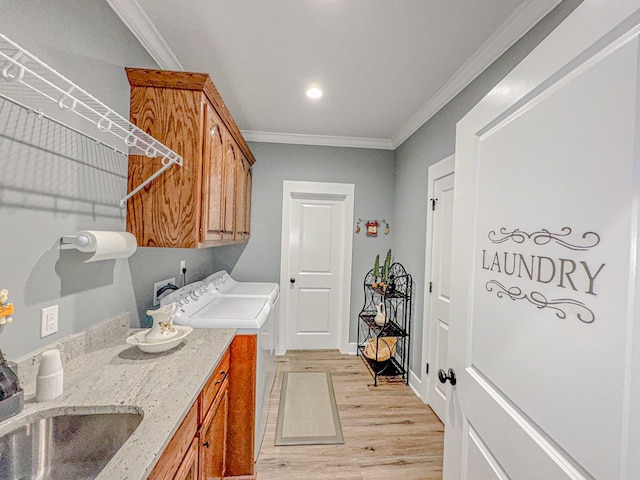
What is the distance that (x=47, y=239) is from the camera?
114cm

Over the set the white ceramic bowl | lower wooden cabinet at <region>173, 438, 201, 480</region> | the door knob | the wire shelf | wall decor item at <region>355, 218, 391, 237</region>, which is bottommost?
lower wooden cabinet at <region>173, 438, 201, 480</region>

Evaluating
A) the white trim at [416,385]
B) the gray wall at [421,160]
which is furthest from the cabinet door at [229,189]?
the white trim at [416,385]

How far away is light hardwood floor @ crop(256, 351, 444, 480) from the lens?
5.92ft

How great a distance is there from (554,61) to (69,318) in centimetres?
189

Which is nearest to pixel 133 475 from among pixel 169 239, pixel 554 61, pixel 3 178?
pixel 3 178

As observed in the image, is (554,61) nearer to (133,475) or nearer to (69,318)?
(133,475)

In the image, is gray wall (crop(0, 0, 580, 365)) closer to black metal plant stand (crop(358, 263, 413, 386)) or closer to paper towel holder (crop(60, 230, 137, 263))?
paper towel holder (crop(60, 230, 137, 263))

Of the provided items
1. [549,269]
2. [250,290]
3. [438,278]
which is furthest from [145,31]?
[438,278]

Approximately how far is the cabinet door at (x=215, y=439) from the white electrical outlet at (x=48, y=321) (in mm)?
699

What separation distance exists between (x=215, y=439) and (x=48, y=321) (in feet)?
3.01

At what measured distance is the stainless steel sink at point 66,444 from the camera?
33.5 inches

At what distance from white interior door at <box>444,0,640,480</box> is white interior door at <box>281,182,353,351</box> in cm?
252

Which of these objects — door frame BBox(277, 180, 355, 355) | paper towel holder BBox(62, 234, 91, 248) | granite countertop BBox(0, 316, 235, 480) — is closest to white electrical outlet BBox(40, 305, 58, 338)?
granite countertop BBox(0, 316, 235, 480)

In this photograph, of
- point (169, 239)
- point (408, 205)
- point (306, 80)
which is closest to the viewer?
point (169, 239)
